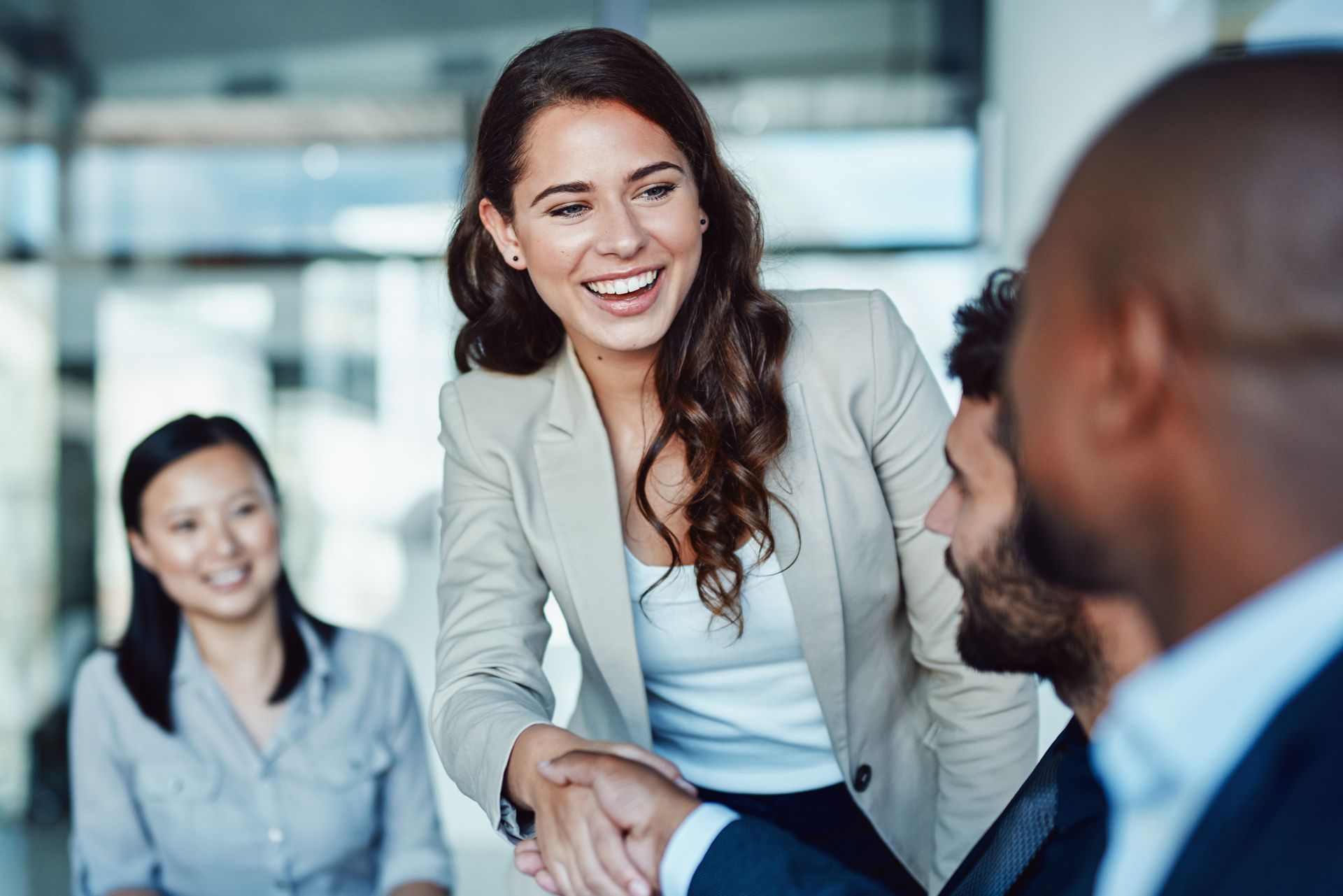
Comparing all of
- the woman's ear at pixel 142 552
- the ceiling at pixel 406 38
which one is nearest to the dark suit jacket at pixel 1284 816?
the woman's ear at pixel 142 552

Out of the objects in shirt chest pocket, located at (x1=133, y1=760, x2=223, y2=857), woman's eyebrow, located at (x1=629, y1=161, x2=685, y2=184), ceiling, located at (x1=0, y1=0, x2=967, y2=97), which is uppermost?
ceiling, located at (x1=0, y1=0, x2=967, y2=97)

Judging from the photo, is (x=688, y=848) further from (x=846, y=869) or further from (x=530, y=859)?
(x=530, y=859)

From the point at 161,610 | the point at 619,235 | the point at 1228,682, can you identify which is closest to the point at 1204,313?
the point at 1228,682

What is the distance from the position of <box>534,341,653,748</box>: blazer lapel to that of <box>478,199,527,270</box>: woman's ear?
21 centimetres

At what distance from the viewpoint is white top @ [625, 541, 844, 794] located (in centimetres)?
175

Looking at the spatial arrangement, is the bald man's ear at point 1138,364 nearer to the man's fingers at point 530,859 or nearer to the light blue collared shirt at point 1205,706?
the light blue collared shirt at point 1205,706

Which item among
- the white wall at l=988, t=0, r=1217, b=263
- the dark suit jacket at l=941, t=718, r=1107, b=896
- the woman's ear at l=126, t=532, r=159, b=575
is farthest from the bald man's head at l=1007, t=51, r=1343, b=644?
the white wall at l=988, t=0, r=1217, b=263

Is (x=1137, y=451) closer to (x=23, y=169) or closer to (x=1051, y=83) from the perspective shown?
(x=1051, y=83)

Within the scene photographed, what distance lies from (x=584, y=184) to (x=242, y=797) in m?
1.52

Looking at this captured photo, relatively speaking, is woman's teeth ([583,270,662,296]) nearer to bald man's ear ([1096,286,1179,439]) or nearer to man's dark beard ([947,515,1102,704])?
man's dark beard ([947,515,1102,704])

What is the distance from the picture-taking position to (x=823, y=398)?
175 cm

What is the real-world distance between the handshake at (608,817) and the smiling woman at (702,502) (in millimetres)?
260

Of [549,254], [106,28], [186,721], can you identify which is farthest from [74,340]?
[549,254]

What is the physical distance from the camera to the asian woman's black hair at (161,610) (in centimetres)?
244
